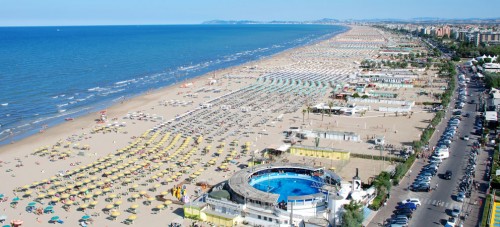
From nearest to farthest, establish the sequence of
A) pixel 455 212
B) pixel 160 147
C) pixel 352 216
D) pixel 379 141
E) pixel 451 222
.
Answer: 1. pixel 352 216
2. pixel 451 222
3. pixel 455 212
4. pixel 160 147
5. pixel 379 141

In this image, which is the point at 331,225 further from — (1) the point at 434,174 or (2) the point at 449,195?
(1) the point at 434,174

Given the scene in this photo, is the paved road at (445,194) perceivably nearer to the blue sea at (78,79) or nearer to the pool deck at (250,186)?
the pool deck at (250,186)

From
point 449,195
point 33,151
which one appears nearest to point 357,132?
point 449,195

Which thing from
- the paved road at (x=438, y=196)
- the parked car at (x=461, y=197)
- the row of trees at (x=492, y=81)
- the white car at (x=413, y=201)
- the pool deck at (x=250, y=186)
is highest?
the row of trees at (x=492, y=81)

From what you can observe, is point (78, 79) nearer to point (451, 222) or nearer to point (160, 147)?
point (160, 147)

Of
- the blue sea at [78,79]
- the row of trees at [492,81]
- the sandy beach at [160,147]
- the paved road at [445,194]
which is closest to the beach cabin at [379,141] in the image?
the sandy beach at [160,147]

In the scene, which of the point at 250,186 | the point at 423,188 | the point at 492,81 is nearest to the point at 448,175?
the point at 423,188
